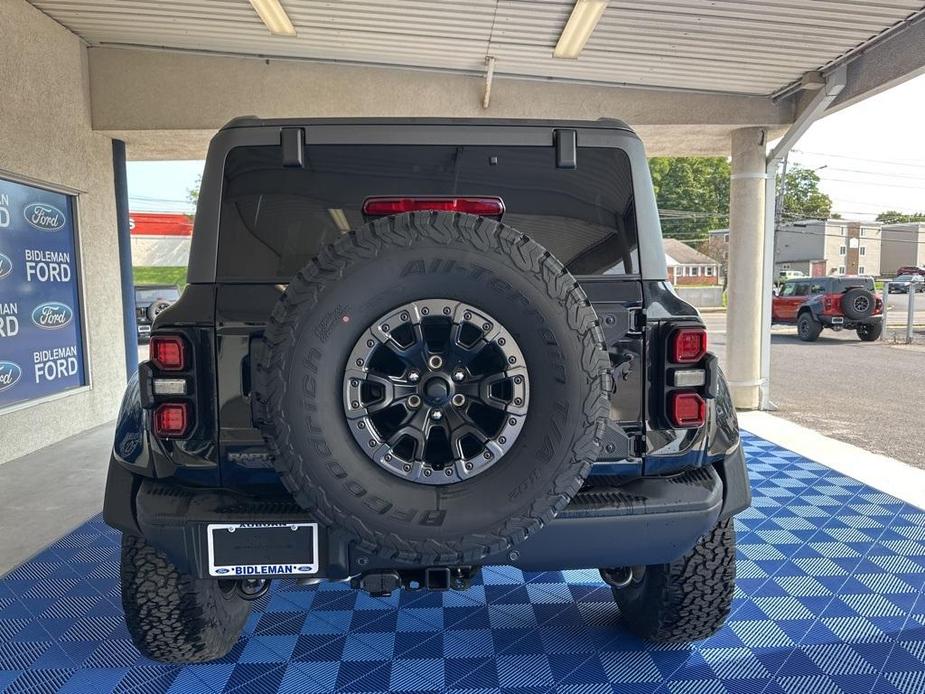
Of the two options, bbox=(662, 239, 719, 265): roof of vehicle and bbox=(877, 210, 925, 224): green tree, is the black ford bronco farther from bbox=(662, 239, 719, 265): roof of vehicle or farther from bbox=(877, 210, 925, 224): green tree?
bbox=(877, 210, 925, 224): green tree

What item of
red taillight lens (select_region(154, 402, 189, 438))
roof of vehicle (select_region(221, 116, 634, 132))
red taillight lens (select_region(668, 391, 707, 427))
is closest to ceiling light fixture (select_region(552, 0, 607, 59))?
roof of vehicle (select_region(221, 116, 634, 132))

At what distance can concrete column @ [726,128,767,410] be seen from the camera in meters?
6.89

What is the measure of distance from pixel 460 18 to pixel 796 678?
503 centimetres

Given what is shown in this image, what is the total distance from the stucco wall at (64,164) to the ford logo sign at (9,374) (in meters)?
0.25

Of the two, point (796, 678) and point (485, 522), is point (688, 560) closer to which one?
point (796, 678)

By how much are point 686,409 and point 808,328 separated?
→ 1717cm

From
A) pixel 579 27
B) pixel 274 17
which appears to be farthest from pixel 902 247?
pixel 274 17

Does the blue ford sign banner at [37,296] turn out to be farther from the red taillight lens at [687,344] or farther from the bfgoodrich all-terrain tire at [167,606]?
the red taillight lens at [687,344]

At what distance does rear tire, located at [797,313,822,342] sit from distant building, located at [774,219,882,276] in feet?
106

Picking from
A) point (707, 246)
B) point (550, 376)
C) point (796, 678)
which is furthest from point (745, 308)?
point (707, 246)

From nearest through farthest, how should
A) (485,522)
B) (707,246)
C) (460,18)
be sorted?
(485,522) < (460,18) < (707,246)

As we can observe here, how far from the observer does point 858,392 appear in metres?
8.99

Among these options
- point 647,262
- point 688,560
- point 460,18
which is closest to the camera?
point 647,262

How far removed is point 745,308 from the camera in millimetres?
7051
